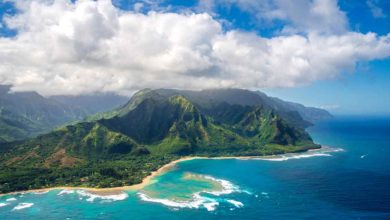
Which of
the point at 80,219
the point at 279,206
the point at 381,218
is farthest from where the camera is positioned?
the point at 279,206

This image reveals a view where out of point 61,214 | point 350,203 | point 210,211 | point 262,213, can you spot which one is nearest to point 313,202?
point 350,203

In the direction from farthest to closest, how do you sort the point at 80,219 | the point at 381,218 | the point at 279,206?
1. the point at 279,206
2. the point at 80,219
3. the point at 381,218

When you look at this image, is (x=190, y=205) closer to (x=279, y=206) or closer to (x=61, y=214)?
(x=279, y=206)

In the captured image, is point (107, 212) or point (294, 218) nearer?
point (294, 218)

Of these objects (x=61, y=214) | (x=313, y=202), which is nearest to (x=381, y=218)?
(x=313, y=202)

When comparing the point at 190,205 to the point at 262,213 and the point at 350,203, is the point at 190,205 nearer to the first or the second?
the point at 262,213

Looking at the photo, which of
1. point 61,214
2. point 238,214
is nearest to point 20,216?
point 61,214

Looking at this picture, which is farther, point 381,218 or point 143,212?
point 143,212

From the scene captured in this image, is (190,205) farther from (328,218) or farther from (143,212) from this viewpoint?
(328,218)
